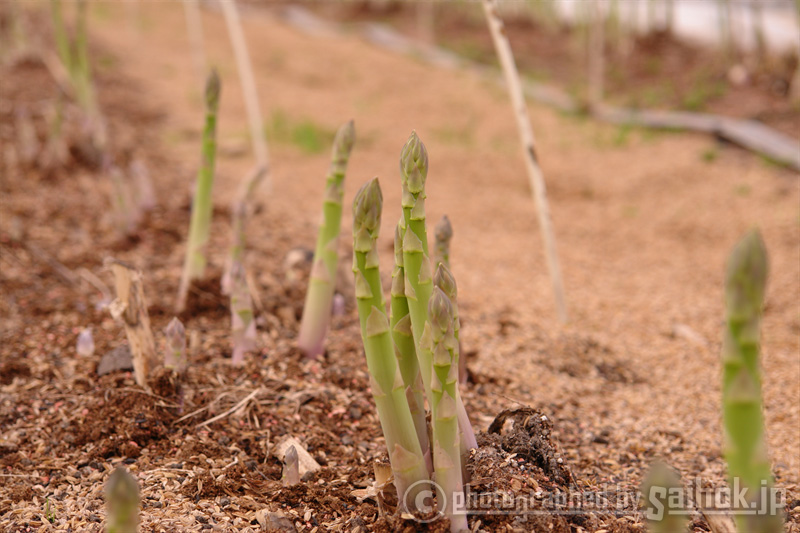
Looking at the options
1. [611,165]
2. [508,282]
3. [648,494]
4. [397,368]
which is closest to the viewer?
[648,494]

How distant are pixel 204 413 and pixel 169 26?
1031cm

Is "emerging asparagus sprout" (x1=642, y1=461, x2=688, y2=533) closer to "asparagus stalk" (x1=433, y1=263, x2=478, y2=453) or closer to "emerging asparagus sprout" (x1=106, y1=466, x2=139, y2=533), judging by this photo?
"asparagus stalk" (x1=433, y1=263, x2=478, y2=453)

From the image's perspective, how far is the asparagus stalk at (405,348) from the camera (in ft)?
4.94

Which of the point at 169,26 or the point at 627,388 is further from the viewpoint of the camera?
the point at 169,26

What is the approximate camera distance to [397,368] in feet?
4.89

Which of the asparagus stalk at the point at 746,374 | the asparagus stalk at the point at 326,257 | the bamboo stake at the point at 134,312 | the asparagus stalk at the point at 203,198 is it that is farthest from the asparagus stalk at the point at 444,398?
the asparagus stalk at the point at 203,198

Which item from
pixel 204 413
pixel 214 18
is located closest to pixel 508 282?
pixel 204 413

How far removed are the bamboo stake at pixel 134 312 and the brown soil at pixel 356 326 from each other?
0.25 feet

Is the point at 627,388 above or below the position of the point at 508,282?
below

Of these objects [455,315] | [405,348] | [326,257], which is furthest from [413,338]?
[326,257]

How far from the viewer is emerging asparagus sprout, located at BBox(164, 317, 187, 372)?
2.04m

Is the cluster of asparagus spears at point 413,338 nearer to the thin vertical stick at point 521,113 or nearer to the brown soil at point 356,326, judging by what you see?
the brown soil at point 356,326

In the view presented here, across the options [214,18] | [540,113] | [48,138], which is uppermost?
[214,18]

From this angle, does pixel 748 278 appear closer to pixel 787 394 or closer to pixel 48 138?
pixel 787 394
